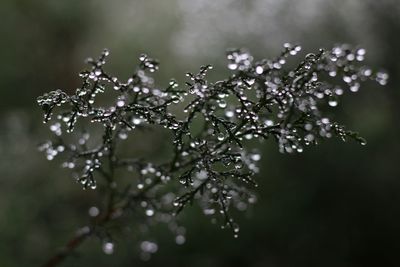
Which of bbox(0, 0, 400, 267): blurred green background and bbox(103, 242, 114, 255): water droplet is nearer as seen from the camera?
bbox(103, 242, 114, 255): water droplet

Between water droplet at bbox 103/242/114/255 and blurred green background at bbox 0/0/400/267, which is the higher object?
blurred green background at bbox 0/0/400/267

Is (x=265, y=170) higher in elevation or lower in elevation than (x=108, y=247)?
higher

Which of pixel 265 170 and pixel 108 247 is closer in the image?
pixel 108 247

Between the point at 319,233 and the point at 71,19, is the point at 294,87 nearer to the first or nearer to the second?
the point at 319,233

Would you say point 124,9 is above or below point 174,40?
above

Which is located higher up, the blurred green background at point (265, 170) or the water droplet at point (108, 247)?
the blurred green background at point (265, 170)

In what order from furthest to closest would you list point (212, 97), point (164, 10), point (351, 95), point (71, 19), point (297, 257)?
1. point (164, 10)
2. point (71, 19)
3. point (351, 95)
4. point (297, 257)
5. point (212, 97)

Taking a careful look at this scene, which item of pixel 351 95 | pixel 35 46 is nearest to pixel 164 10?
pixel 35 46

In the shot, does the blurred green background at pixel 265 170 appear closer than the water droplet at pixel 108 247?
No
